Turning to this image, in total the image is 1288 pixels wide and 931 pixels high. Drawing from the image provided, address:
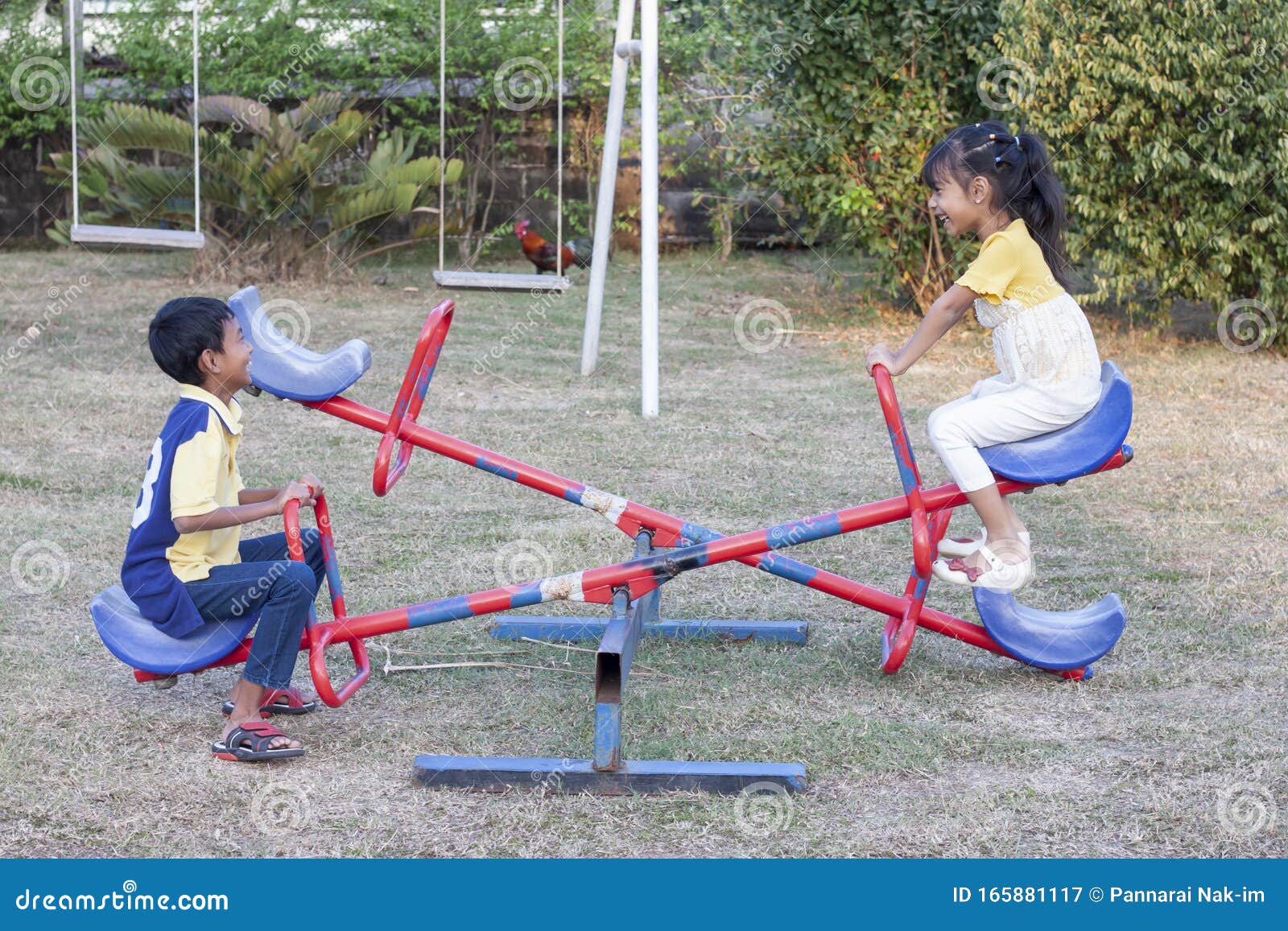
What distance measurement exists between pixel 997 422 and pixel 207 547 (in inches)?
69.8

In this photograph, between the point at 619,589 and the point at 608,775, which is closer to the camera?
the point at 608,775

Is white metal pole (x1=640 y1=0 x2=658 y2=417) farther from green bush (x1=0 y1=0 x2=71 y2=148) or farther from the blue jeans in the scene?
green bush (x1=0 y1=0 x2=71 y2=148)

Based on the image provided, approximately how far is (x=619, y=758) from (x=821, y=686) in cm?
75

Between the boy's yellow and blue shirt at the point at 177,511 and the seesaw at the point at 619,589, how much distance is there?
82 millimetres

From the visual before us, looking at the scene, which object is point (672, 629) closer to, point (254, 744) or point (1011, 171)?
point (254, 744)

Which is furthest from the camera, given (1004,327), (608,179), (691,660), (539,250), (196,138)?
(539,250)

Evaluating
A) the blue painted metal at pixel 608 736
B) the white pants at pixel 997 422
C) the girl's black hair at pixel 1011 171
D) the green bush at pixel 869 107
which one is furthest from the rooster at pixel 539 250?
the blue painted metal at pixel 608 736

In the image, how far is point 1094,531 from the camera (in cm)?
473

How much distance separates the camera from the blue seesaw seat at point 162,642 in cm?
291

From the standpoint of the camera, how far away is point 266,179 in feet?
32.9

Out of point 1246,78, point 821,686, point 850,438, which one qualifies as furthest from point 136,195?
point 821,686

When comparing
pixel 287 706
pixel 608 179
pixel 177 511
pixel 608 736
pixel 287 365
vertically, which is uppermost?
pixel 608 179

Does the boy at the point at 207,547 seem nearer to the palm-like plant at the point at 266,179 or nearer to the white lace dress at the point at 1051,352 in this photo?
the white lace dress at the point at 1051,352

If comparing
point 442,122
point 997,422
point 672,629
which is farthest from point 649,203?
point 997,422
